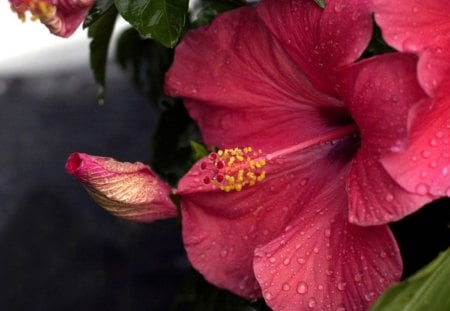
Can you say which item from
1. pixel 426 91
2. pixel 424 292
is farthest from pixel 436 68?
pixel 424 292

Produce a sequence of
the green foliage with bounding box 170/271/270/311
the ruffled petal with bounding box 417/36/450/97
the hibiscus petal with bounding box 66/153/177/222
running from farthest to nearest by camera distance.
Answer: the green foliage with bounding box 170/271/270/311, the hibiscus petal with bounding box 66/153/177/222, the ruffled petal with bounding box 417/36/450/97

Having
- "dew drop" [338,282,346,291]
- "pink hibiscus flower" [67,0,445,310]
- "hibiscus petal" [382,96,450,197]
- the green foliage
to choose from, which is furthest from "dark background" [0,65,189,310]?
"hibiscus petal" [382,96,450,197]

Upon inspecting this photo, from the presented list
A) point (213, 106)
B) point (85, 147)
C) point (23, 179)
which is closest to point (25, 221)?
point (23, 179)

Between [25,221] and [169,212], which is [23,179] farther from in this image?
[169,212]

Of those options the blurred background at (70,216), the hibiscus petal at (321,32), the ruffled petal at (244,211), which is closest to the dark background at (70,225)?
the blurred background at (70,216)

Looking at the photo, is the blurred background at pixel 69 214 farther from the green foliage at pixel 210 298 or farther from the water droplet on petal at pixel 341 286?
the water droplet on petal at pixel 341 286

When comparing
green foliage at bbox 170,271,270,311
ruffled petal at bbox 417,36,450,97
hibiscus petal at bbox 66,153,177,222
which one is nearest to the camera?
ruffled petal at bbox 417,36,450,97

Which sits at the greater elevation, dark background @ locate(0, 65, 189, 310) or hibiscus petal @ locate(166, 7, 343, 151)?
hibiscus petal @ locate(166, 7, 343, 151)

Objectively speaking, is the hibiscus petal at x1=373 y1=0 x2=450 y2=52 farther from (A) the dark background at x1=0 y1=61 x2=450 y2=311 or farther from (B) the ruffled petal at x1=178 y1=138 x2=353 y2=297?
(A) the dark background at x1=0 y1=61 x2=450 y2=311

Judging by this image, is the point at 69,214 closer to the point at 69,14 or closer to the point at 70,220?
the point at 70,220
